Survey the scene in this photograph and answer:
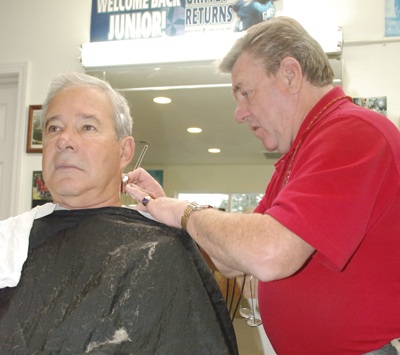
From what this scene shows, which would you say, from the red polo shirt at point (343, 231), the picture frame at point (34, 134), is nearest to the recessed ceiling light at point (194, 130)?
the picture frame at point (34, 134)

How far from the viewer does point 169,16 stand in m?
2.82

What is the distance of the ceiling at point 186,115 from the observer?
8.55 ft

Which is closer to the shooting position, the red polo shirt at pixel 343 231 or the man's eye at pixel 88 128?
the red polo shirt at pixel 343 231

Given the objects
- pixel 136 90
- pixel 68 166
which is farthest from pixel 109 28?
pixel 68 166

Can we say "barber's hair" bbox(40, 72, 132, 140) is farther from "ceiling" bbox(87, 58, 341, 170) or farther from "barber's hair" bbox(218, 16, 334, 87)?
"ceiling" bbox(87, 58, 341, 170)

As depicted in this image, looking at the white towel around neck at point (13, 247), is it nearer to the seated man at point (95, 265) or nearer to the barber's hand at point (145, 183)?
the seated man at point (95, 265)

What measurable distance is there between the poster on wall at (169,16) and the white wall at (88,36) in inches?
3.8

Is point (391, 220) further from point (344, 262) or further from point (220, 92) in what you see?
point (220, 92)

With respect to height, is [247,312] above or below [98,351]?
below

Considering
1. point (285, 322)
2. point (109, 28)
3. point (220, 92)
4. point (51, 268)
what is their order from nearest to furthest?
1. point (285, 322)
2. point (51, 268)
3. point (220, 92)
4. point (109, 28)

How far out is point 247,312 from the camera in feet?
7.58

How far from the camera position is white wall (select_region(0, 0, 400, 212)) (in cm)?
248

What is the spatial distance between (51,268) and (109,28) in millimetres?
1834

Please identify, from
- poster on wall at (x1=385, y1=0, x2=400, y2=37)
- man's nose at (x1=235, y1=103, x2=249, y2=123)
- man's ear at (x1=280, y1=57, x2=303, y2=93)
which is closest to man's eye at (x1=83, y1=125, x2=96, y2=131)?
man's nose at (x1=235, y1=103, x2=249, y2=123)
